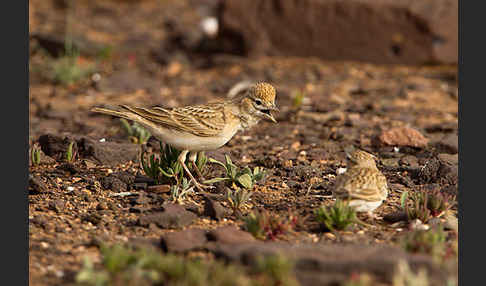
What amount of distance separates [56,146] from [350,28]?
687 cm

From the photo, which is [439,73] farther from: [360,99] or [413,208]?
[413,208]

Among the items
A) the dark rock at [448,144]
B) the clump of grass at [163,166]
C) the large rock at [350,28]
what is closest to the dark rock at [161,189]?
the clump of grass at [163,166]

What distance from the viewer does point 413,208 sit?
6.98 meters

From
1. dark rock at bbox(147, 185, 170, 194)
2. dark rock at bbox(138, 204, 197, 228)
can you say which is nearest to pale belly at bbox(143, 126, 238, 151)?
dark rock at bbox(147, 185, 170, 194)

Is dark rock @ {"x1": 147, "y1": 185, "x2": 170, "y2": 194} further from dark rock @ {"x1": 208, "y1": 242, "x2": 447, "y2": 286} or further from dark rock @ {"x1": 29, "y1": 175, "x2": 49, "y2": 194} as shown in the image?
A: dark rock @ {"x1": 208, "y1": 242, "x2": 447, "y2": 286}

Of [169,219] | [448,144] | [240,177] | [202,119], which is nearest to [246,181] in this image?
[240,177]

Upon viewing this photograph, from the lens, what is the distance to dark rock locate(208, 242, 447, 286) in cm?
530

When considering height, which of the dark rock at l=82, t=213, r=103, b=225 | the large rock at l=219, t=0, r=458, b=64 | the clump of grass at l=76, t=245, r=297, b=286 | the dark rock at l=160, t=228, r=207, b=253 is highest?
the large rock at l=219, t=0, r=458, b=64

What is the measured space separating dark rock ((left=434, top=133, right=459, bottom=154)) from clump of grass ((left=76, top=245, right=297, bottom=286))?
187 inches

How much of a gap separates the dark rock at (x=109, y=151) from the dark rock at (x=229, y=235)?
108 inches

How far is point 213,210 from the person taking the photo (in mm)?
6977

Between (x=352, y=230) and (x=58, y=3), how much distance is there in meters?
12.8

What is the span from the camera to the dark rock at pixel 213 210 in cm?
696

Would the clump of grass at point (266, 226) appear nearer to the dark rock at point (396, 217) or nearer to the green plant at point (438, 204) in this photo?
the dark rock at point (396, 217)
